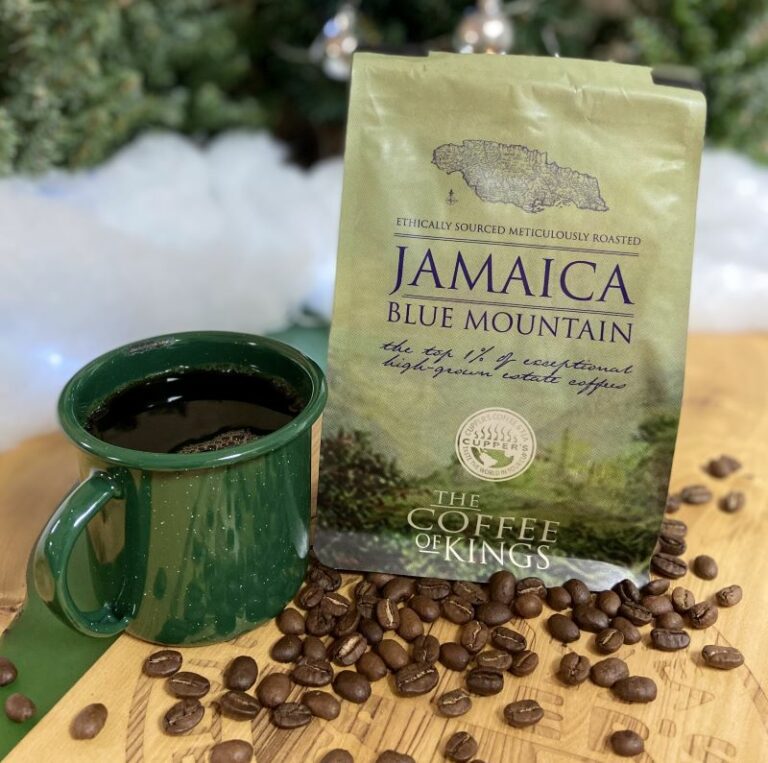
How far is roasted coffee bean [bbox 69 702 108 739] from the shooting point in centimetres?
67

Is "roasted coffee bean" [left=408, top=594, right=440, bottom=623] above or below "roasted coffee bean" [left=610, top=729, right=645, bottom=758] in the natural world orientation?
below

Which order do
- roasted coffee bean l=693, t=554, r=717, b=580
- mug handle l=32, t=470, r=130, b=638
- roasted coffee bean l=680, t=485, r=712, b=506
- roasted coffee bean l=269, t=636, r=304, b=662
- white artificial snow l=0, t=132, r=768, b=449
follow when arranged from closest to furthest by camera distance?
mug handle l=32, t=470, r=130, b=638 < roasted coffee bean l=269, t=636, r=304, b=662 < roasted coffee bean l=693, t=554, r=717, b=580 < roasted coffee bean l=680, t=485, r=712, b=506 < white artificial snow l=0, t=132, r=768, b=449

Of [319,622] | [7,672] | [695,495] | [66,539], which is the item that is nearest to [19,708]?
[7,672]

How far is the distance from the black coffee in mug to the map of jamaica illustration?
0.26 m

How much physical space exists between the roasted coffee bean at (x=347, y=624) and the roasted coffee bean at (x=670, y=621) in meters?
0.28

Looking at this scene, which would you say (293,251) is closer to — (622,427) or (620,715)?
(622,427)

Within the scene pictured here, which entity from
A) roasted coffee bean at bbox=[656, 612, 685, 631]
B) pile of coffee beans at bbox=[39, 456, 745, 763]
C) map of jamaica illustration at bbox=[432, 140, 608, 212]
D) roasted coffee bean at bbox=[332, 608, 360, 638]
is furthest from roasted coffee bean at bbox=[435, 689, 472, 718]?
map of jamaica illustration at bbox=[432, 140, 608, 212]

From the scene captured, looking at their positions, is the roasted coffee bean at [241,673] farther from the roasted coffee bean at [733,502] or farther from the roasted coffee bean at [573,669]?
the roasted coffee bean at [733,502]

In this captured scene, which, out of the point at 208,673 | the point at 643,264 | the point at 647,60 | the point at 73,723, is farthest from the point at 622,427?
the point at 647,60

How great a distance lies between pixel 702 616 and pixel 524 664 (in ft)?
0.61

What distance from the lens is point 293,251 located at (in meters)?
1.31

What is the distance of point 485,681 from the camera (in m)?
0.72

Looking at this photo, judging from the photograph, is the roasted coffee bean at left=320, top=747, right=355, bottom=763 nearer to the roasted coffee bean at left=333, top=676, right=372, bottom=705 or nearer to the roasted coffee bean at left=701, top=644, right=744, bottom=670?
the roasted coffee bean at left=333, top=676, right=372, bottom=705

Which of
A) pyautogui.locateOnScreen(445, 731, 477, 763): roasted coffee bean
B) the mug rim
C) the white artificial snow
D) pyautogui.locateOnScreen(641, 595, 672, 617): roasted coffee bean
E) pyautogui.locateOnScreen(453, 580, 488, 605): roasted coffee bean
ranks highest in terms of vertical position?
the mug rim
